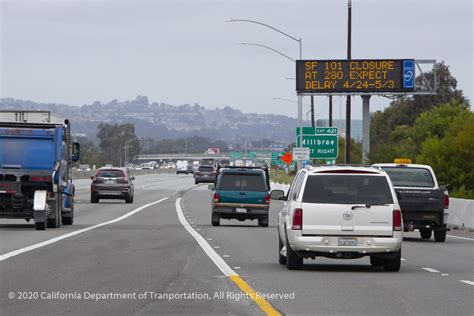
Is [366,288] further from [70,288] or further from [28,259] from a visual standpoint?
[28,259]

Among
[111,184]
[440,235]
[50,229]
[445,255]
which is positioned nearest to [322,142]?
[111,184]

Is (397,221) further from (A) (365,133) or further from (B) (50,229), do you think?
(A) (365,133)

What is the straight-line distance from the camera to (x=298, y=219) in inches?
756

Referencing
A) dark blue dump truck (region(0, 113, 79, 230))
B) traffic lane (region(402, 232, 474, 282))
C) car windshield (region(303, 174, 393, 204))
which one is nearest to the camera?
car windshield (region(303, 174, 393, 204))

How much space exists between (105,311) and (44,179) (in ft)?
61.7

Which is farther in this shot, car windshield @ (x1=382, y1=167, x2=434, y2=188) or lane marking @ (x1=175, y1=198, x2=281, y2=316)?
car windshield @ (x1=382, y1=167, x2=434, y2=188)

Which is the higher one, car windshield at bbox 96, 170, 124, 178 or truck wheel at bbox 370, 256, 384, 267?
car windshield at bbox 96, 170, 124, 178

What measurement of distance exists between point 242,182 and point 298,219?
1860 cm

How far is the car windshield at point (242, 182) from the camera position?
1474 inches

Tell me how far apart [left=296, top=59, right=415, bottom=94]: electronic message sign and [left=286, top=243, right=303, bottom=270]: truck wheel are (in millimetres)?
36037

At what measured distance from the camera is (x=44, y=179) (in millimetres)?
32188

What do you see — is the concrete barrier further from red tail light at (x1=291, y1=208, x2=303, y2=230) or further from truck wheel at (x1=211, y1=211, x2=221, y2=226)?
red tail light at (x1=291, y1=208, x2=303, y2=230)

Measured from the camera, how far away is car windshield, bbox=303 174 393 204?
763 inches

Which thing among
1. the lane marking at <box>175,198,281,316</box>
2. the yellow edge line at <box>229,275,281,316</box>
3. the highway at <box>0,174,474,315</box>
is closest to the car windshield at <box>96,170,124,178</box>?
the lane marking at <box>175,198,281,316</box>
